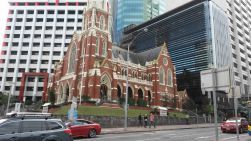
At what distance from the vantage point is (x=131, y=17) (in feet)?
379

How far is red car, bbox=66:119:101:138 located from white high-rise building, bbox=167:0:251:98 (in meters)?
81.9

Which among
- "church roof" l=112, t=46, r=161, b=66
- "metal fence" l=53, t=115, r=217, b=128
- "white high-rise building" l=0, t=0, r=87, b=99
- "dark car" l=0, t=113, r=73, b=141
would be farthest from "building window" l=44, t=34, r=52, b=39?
"dark car" l=0, t=113, r=73, b=141

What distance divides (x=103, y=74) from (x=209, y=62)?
132 feet

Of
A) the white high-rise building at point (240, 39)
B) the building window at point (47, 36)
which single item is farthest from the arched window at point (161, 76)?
the building window at point (47, 36)

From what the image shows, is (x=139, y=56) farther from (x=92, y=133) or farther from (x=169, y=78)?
(x=92, y=133)

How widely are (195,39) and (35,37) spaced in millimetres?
59516

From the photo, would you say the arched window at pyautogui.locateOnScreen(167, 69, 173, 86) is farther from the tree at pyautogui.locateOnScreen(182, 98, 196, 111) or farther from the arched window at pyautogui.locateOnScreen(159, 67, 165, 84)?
the tree at pyautogui.locateOnScreen(182, 98, 196, 111)

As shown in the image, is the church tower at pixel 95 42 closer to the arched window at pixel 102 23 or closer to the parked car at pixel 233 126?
the arched window at pixel 102 23

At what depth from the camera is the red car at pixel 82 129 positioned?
19547 mm

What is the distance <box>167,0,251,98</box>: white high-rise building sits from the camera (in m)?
95.1

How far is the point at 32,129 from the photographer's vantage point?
10.5 m

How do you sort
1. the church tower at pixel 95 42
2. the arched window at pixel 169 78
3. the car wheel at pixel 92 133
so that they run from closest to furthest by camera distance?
1. the car wheel at pixel 92 133
2. the church tower at pixel 95 42
3. the arched window at pixel 169 78

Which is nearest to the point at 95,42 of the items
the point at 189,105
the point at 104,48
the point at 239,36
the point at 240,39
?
the point at 104,48

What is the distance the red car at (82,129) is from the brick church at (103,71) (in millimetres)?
27024
